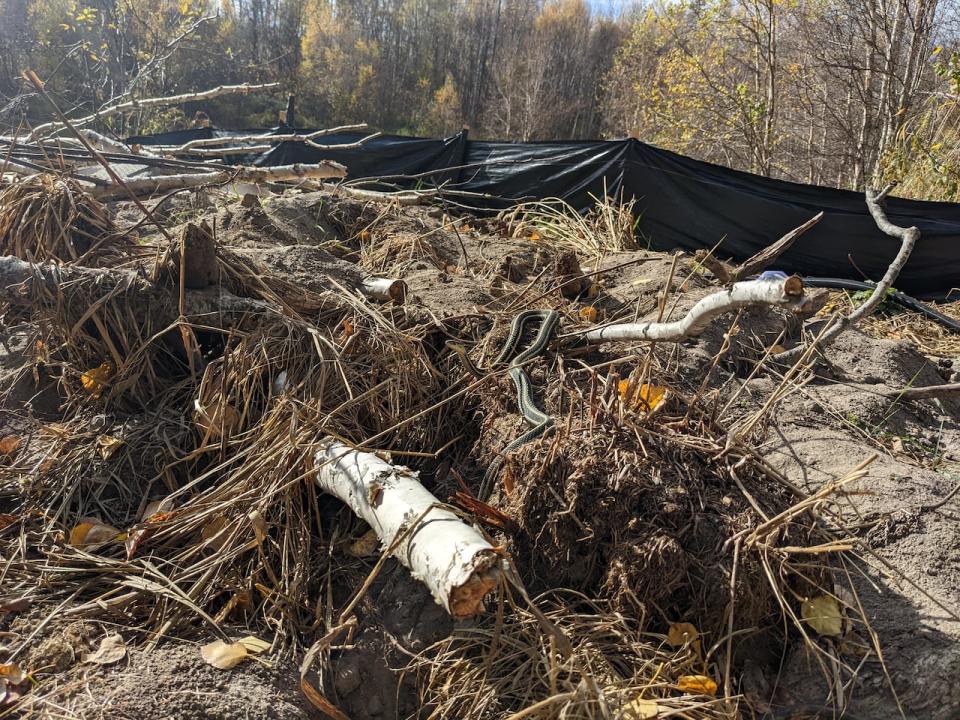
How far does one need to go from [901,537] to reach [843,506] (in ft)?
0.84

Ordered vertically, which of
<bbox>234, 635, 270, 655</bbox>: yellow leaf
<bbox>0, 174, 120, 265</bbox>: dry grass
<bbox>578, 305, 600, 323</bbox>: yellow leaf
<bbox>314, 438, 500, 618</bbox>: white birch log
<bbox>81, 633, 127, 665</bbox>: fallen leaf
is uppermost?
<bbox>0, 174, 120, 265</bbox>: dry grass

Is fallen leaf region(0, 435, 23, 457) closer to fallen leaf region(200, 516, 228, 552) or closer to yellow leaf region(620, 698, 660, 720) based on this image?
fallen leaf region(200, 516, 228, 552)

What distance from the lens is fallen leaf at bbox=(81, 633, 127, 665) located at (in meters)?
1.84

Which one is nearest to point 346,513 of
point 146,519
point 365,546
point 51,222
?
point 365,546

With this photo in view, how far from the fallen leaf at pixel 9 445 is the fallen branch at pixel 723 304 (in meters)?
2.65

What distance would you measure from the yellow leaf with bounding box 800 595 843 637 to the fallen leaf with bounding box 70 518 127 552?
2.52m

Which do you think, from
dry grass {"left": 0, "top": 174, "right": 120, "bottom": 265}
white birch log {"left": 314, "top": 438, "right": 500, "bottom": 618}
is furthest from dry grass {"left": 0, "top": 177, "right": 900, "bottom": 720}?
dry grass {"left": 0, "top": 174, "right": 120, "bottom": 265}

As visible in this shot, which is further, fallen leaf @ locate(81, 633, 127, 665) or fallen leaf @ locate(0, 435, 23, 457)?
fallen leaf @ locate(0, 435, 23, 457)

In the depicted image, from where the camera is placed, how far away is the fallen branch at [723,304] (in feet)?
6.21

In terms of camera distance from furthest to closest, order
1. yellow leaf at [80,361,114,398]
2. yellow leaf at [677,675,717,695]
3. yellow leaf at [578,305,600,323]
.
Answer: yellow leaf at [578,305,600,323] < yellow leaf at [80,361,114,398] < yellow leaf at [677,675,717,695]

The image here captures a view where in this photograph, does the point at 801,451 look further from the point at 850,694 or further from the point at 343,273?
the point at 343,273

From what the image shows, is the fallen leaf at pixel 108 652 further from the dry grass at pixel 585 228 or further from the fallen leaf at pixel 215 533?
the dry grass at pixel 585 228

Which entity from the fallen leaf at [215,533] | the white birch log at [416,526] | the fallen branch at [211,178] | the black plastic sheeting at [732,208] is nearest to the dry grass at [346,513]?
the fallen leaf at [215,533]

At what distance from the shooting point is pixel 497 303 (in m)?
3.69
